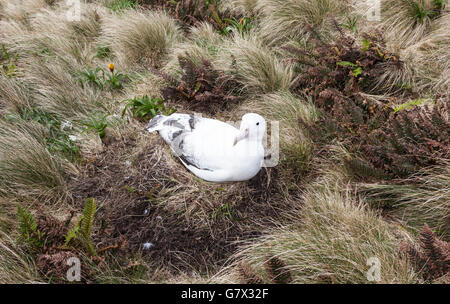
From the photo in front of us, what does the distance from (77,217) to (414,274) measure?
2742mm

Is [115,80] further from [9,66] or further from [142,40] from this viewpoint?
[9,66]

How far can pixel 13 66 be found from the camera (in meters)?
4.87

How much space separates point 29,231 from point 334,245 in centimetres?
228

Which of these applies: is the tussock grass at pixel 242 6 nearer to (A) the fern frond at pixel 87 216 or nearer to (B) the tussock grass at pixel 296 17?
(B) the tussock grass at pixel 296 17

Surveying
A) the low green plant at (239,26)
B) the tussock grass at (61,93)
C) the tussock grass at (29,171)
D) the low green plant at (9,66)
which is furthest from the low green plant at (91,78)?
the low green plant at (239,26)

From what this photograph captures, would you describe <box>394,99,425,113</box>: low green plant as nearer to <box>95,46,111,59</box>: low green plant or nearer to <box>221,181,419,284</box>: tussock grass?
<box>221,181,419,284</box>: tussock grass

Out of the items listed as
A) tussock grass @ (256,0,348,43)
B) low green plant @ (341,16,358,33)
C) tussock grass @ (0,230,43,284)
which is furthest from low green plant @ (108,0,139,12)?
tussock grass @ (0,230,43,284)

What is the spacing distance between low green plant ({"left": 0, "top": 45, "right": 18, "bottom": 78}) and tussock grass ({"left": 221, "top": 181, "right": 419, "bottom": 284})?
12.9 feet

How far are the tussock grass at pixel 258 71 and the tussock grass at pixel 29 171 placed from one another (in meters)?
2.21

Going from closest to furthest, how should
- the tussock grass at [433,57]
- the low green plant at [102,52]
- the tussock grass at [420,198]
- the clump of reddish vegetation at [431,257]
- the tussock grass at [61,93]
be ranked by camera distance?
the clump of reddish vegetation at [431,257] < the tussock grass at [420,198] < the tussock grass at [433,57] < the tussock grass at [61,93] < the low green plant at [102,52]

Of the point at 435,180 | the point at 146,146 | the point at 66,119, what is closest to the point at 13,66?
the point at 66,119

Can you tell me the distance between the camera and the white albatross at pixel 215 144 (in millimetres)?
2893

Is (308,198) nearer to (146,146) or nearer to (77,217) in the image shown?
(146,146)

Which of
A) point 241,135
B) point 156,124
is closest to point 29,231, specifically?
point 156,124
